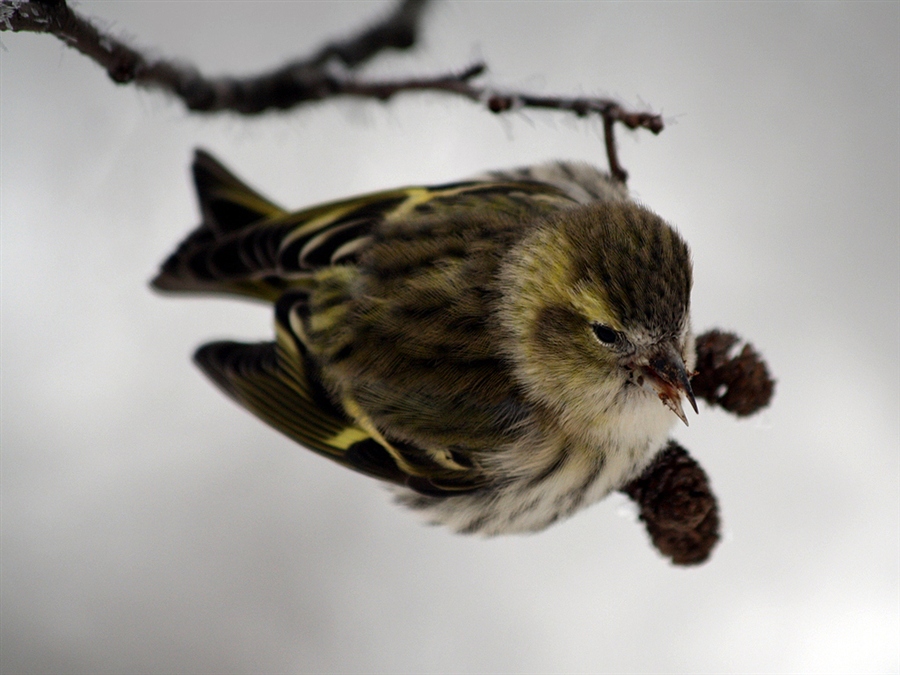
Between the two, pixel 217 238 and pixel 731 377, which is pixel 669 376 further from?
pixel 217 238

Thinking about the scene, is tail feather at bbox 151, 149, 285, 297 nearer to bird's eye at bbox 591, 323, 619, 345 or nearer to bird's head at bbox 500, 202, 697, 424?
bird's head at bbox 500, 202, 697, 424

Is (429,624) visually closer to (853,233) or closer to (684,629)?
(684,629)

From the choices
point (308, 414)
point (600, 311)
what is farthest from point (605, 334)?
point (308, 414)

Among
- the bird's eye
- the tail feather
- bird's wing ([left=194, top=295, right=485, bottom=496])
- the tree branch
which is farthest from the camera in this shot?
the tail feather

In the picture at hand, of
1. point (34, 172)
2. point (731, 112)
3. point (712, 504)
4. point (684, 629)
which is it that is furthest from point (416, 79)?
point (684, 629)

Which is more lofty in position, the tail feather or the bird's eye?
the tail feather

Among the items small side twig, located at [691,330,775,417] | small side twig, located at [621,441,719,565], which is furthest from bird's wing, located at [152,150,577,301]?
small side twig, located at [621,441,719,565]

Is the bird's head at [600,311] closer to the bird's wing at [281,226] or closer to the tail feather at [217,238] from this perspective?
the bird's wing at [281,226]
